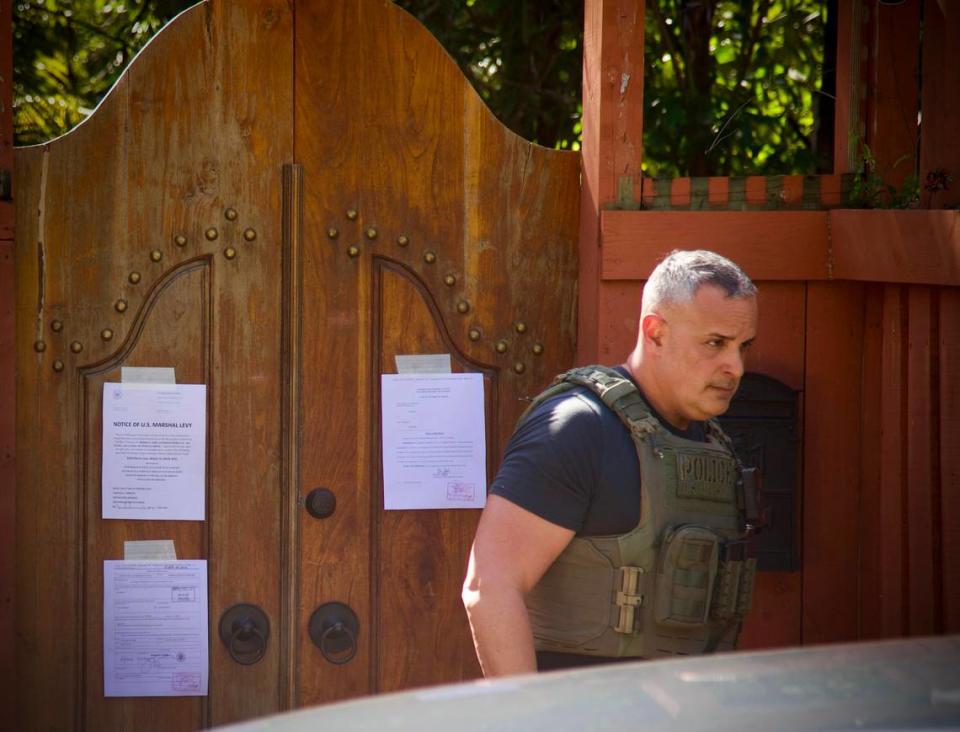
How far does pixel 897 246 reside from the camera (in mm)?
3398

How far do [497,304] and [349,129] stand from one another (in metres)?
0.68

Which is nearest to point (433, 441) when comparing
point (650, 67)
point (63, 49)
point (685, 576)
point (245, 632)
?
point (245, 632)

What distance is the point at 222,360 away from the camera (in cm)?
370

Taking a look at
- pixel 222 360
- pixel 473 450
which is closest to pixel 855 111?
pixel 473 450

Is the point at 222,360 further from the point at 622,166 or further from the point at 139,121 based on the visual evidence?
the point at 622,166

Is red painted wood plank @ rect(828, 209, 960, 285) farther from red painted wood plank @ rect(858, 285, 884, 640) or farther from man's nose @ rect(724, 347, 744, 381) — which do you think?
man's nose @ rect(724, 347, 744, 381)

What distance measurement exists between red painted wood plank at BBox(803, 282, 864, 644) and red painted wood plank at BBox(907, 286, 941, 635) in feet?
0.88

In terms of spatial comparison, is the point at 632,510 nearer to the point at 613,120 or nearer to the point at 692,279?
the point at 692,279

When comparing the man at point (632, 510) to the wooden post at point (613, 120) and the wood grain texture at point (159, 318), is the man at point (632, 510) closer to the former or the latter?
the wooden post at point (613, 120)

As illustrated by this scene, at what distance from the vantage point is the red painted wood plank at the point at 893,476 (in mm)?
3502

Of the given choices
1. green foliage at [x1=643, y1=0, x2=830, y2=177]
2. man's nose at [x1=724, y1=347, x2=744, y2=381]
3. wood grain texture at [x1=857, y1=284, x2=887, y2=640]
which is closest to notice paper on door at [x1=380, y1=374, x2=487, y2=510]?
man's nose at [x1=724, y1=347, x2=744, y2=381]

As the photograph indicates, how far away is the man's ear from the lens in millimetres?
3004

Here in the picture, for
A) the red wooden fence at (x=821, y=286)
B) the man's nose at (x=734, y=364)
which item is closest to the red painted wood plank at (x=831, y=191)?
the red wooden fence at (x=821, y=286)

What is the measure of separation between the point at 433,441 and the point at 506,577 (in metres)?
1.03
